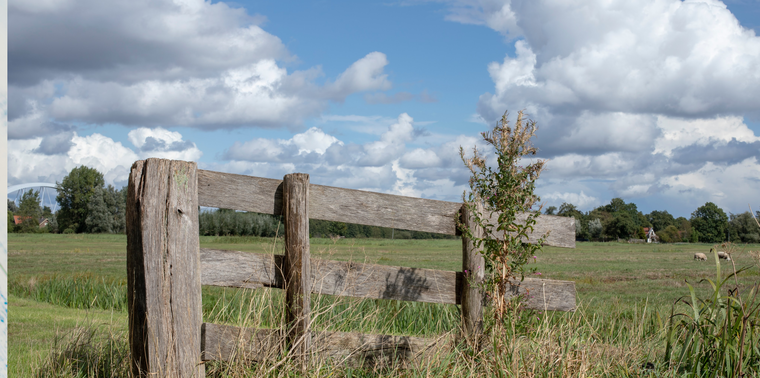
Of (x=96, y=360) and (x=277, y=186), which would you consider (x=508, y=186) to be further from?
(x=96, y=360)

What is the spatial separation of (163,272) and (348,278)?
133 cm

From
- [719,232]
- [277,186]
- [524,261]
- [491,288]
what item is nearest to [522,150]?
[524,261]

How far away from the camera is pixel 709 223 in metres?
103

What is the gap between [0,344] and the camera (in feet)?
4.91

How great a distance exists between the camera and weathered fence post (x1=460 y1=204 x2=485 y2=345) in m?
3.99

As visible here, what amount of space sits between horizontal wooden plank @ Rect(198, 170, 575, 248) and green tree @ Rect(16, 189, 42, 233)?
76.1 metres

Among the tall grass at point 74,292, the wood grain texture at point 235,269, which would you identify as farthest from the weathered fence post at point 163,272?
the tall grass at point 74,292

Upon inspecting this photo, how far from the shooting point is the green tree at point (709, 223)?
10094cm

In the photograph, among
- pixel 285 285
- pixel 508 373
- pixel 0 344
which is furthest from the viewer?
pixel 285 285

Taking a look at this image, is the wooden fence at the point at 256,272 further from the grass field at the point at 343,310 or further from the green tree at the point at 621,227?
the green tree at the point at 621,227

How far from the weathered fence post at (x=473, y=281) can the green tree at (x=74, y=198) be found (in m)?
75.6

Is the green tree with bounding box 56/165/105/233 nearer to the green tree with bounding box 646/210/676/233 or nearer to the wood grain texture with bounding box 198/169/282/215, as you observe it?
the wood grain texture with bounding box 198/169/282/215

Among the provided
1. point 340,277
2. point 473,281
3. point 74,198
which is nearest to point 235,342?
point 340,277

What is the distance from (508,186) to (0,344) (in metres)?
3.22
